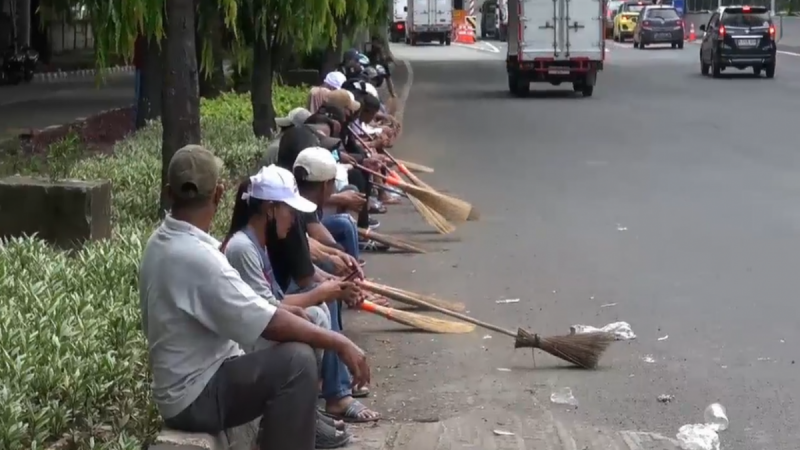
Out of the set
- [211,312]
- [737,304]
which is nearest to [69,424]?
[211,312]

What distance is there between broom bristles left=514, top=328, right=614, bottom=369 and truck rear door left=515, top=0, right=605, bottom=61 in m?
22.0

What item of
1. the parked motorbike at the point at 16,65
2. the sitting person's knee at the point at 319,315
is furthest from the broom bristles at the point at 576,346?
the parked motorbike at the point at 16,65

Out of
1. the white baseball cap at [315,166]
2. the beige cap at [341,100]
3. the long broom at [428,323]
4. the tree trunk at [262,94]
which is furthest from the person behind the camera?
the tree trunk at [262,94]

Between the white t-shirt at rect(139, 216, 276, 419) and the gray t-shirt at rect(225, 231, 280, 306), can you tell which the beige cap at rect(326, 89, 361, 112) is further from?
the white t-shirt at rect(139, 216, 276, 419)

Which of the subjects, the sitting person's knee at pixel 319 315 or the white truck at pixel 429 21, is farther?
the white truck at pixel 429 21

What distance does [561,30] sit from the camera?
95.9ft

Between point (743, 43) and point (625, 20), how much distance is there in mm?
27181

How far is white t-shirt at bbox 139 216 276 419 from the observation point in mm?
4520

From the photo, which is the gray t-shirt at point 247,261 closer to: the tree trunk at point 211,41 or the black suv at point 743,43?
the tree trunk at point 211,41

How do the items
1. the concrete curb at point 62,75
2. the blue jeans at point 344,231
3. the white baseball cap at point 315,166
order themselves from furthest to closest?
the concrete curb at point 62,75 < the blue jeans at point 344,231 < the white baseball cap at point 315,166

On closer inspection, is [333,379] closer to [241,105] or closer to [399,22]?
[241,105]

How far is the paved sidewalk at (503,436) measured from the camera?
19.8 ft

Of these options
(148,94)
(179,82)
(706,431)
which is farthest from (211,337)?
(148,94)

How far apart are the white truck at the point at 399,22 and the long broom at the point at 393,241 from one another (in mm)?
53254
